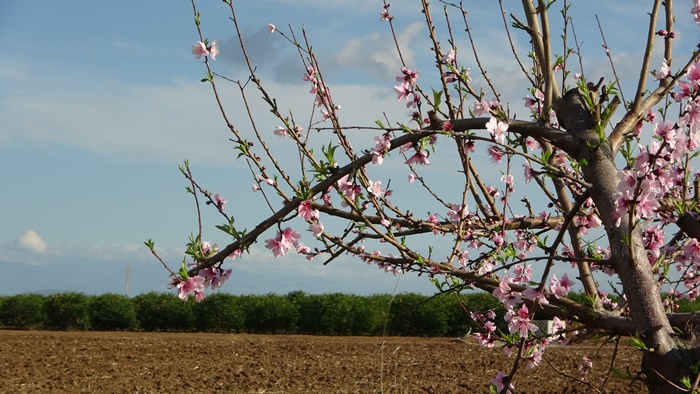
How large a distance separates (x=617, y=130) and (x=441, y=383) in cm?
584

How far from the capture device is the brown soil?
777cm

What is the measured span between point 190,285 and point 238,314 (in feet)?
46.5

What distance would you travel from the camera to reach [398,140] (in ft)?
8.34

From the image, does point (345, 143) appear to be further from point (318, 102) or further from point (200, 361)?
point (200, 361)

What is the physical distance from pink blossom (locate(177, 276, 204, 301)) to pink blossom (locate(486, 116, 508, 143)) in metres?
1.08

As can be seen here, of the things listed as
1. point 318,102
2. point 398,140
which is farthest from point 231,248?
point 318,102

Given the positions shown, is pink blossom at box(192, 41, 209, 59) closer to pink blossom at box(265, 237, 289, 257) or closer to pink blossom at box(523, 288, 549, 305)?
pink blossom at box(265, 237, 289, 257)

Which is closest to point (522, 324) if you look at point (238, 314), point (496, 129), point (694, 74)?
point (496, 129)

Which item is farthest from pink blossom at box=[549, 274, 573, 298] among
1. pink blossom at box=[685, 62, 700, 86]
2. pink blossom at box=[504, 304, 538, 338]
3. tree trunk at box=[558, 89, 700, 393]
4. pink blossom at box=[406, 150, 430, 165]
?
pink blossom at box=[685, 62, 700, 86]

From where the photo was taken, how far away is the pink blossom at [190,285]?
2463 millimetres

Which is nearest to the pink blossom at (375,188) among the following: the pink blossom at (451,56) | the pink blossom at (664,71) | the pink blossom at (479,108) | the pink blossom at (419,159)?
the pink blossom at (419,159)

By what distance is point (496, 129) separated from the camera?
2383 mm

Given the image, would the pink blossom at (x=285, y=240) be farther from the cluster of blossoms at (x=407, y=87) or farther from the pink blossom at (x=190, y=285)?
the cluster of blossoms at (x=407, y=87)

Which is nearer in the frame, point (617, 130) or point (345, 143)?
point (617, 130)
